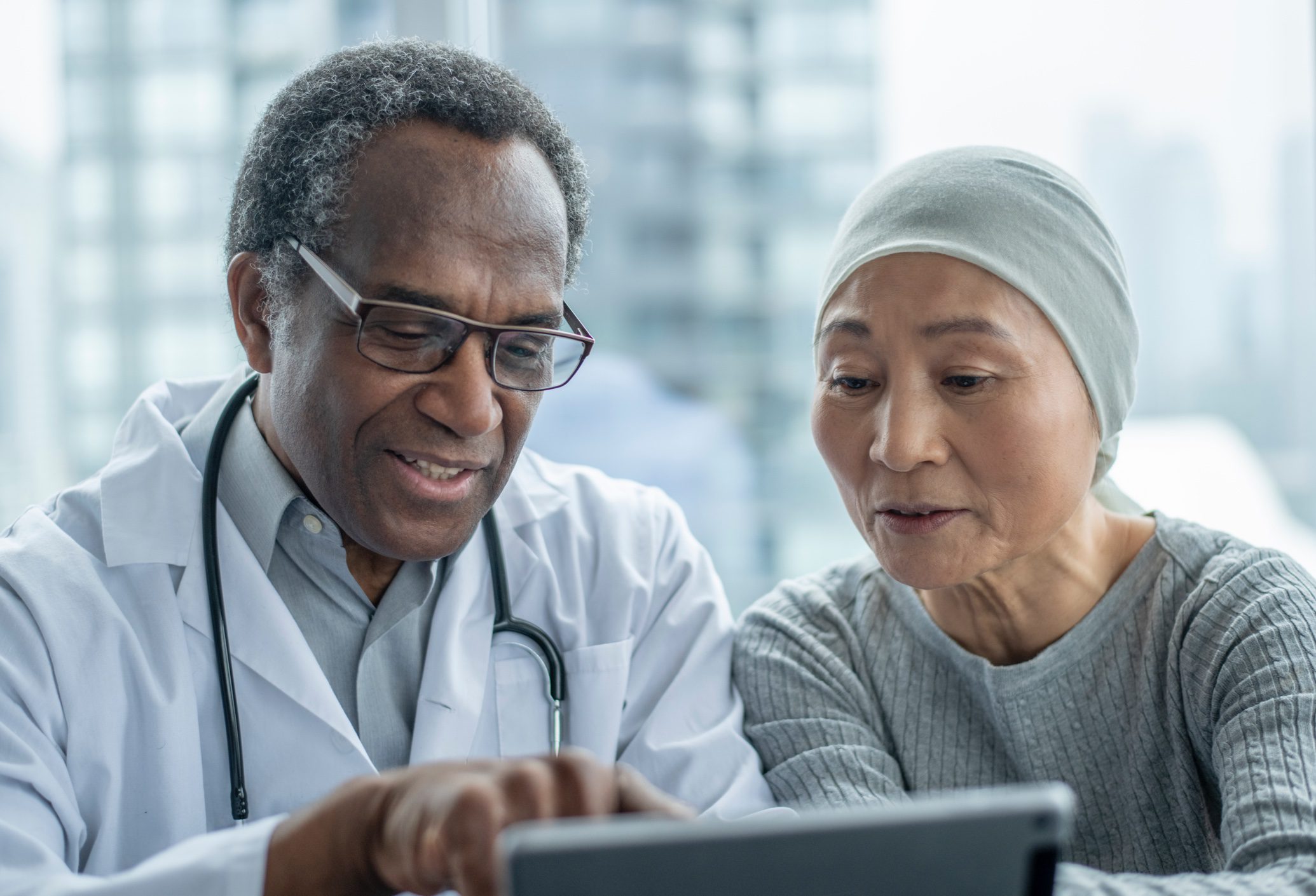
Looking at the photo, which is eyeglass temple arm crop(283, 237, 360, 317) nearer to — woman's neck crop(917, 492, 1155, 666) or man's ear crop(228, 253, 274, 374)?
man's ear crop(228, 253, 274, 374)

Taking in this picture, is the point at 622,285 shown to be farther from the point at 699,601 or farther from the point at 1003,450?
the point at 1003,450

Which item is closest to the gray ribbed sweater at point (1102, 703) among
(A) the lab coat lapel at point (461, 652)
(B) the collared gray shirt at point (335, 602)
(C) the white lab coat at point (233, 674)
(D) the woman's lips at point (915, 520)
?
(C) the white lab coat at point (233, 674)

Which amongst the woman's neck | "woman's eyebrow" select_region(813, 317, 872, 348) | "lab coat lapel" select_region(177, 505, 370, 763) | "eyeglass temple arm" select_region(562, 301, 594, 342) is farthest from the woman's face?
"lab coat lapel" select_region(177, 505, 370, 763)

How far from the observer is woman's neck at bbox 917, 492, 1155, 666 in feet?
4.80

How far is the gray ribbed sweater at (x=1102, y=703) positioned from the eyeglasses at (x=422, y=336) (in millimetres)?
525

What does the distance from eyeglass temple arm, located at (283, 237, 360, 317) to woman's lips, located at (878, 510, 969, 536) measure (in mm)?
671

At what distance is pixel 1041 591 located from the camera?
147 cm

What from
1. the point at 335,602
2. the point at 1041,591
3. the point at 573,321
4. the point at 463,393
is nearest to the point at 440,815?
the point at 463,393

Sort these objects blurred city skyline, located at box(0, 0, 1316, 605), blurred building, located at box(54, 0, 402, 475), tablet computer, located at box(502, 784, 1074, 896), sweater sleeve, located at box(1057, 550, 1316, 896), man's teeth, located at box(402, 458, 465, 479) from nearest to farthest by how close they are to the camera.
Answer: tablet computer, located at box(502, 784, 1074, 896) → sweater sleeve, located at box(1057, 550, 1316, 896) → man's teeth, located at box(402, 458, 465, 479) → blurred city skyline, located at box(0, 0, 1316, 605) → blurred building, located at box(54, 0, 402, 475)

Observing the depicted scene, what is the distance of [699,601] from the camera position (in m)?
1.60

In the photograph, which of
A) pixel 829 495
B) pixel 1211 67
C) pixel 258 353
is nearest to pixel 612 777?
pixel 258 353

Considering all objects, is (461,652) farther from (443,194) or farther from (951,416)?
(951,416)

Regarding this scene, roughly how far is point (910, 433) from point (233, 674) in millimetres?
850

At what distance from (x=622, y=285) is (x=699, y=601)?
0.90m
